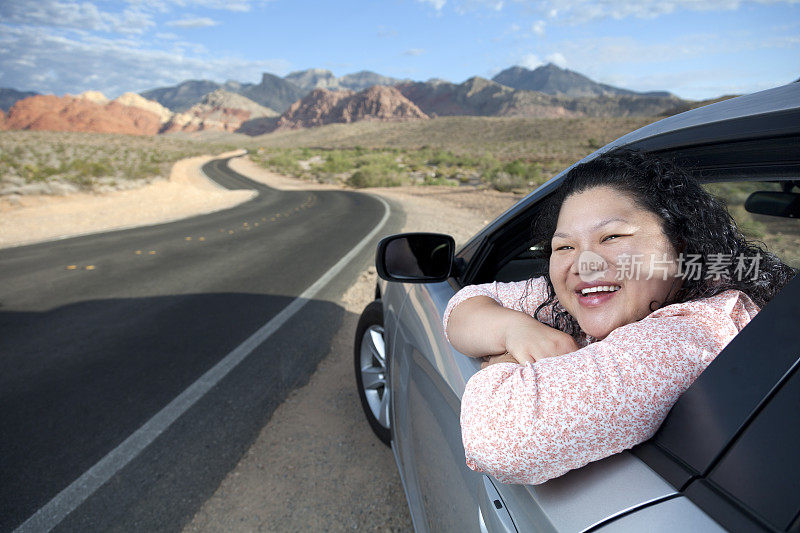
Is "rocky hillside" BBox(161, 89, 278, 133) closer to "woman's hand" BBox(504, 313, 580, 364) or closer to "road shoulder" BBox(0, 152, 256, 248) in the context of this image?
"road shoulder" BBox(0, 152, 256, 248)

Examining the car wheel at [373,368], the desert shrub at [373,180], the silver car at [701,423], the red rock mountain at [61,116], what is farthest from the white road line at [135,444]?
the red rock mountain at [61,116]

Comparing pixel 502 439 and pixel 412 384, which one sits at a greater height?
pixel 502 439

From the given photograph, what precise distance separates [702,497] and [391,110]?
15363 cm

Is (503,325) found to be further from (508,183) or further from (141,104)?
(141,104)

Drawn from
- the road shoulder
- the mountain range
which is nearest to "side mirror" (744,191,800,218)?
the road shoulder

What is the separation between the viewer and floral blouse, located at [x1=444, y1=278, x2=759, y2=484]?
0.80 metres

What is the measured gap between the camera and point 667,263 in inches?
40.5

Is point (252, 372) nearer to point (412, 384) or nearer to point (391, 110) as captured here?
point (412, 384)

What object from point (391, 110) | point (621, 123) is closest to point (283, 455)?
point (621, 123)

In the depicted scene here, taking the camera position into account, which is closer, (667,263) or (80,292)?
(667,263)

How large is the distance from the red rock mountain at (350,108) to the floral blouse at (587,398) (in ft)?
486

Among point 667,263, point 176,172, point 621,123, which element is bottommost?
point 176,172

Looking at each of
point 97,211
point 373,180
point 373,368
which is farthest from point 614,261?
point 373,180

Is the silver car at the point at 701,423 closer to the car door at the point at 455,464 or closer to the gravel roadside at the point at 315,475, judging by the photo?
the car door at the point at 455,464
